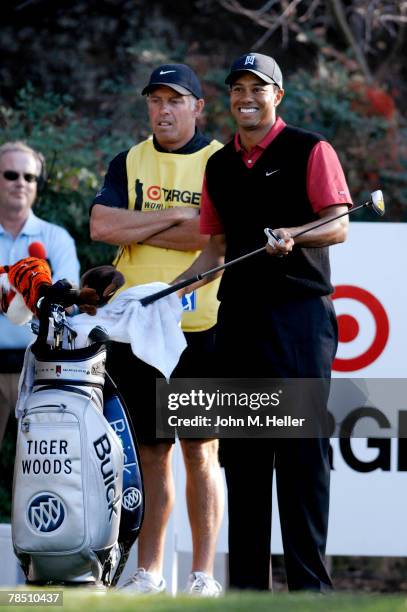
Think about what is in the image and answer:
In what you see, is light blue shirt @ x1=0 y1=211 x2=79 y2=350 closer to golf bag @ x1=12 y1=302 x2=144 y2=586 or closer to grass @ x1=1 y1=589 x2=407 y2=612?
→ golf bag @ x1=12 y1=302 x2=144 y2=586

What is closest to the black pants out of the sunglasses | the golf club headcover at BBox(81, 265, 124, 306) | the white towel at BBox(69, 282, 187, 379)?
the white towel at BBox(69, 282, 187, 379)

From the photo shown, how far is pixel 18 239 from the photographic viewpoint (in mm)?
7613

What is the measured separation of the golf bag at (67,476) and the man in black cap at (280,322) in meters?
0.55

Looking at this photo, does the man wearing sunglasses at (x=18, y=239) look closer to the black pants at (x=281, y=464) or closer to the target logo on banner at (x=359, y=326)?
the target logo on banner at (x=359, y=326)

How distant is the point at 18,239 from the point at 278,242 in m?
2.52

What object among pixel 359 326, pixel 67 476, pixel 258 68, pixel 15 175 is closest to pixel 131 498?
pixel 67 476

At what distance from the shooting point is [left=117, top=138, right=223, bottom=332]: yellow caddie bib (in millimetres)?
6477

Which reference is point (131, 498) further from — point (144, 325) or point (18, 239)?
point (18, 239)

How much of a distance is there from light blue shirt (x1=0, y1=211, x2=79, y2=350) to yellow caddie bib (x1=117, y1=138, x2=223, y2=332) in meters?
0.97

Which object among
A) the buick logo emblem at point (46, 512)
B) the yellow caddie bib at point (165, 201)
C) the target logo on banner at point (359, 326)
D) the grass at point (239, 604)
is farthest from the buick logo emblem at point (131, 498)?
the target logo on banner at point (359, 326)

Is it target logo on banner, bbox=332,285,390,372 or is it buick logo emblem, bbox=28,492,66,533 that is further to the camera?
target logo on banner, bbox=332,285,390,372

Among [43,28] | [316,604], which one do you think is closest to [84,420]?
[316,604]

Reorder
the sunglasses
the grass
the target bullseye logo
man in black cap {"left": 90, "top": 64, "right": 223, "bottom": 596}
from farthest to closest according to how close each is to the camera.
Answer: the sunglasses < the target bullseye logo < man in black cap {"left": 90, "top": 64, "right": 223, "bottom": 596} < the grass

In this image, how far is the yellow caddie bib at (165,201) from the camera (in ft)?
21.2
